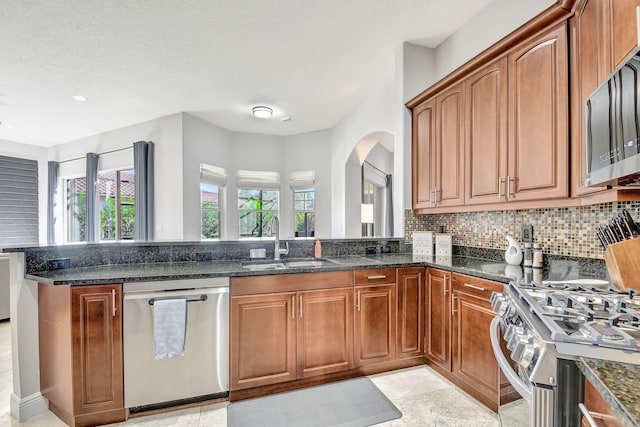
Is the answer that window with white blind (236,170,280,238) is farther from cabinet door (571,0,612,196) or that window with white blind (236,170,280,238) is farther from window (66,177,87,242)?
cabinet door (571,0,612,196)

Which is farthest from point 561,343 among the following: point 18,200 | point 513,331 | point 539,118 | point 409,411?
point 18,200

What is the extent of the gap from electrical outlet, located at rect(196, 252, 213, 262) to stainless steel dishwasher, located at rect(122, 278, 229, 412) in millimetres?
561

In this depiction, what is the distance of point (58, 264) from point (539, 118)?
3295 mm

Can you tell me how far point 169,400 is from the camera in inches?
76.8

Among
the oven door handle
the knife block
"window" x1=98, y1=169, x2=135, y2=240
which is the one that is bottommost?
the oven door handle

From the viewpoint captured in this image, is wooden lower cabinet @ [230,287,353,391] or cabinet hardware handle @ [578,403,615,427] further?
wooden lower cabinet @ [230,287,353,391]

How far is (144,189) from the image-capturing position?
500 cm

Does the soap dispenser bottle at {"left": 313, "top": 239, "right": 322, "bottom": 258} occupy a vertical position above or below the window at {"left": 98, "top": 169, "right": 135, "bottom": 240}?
below

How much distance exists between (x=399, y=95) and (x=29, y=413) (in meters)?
3.88

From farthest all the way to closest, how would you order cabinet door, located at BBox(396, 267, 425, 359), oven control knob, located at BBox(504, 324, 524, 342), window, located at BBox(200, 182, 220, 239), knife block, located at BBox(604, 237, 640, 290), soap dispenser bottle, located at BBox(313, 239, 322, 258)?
window, located at BBox(200, 182, 220, 239) → soap dispenser bottle, located at BBox(313, 239, 322, 258) → cabinet door, located at BBox(396, 267, 425, 359) → knife block, located at BBox(604, 237, 640, 290) → oven control knob, located at BBox(504, 324, 524, 342)

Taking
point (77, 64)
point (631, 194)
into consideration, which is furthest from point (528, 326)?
point (77, 64)

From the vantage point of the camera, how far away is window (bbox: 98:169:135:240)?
5.64 meters

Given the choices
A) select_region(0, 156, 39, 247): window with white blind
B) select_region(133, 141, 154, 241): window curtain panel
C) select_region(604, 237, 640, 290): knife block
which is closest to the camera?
select_region(604, 237, 640, 290): knife block

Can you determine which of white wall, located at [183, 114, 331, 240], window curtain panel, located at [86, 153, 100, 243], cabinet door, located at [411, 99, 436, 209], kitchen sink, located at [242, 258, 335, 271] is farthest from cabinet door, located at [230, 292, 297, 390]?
window curtain panel, located at [86, 153, 100, 243]
